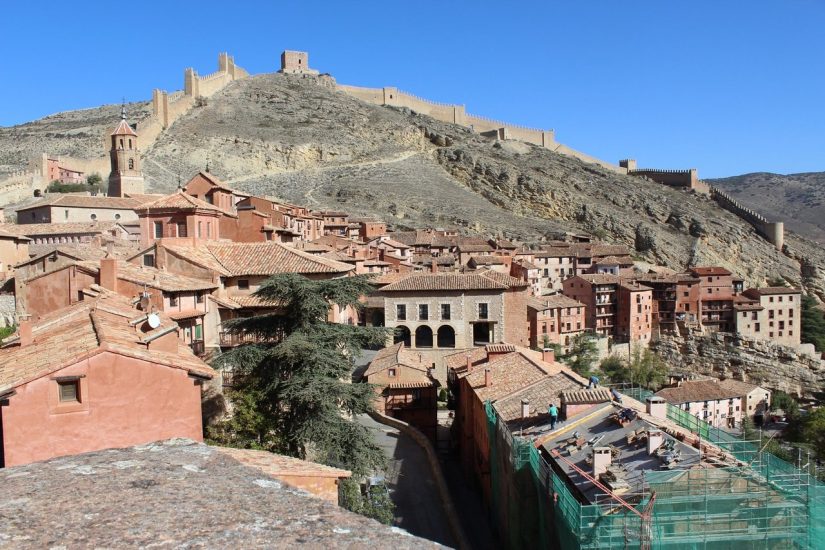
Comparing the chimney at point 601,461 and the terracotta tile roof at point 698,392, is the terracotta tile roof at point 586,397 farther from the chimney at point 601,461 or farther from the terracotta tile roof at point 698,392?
the terracotta tile roof at point 698,392

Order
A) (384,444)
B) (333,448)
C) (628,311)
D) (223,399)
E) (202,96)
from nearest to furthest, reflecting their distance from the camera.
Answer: (333,448)
(223,399)
(384,444)
(628,311)
(202,96)

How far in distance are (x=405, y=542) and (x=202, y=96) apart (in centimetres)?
12655

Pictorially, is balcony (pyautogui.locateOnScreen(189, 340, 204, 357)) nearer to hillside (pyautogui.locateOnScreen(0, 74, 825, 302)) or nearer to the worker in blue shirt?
the worker in blue shirt

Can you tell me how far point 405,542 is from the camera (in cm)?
412

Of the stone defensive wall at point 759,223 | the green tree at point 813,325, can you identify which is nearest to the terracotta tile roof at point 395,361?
the green tree at point 813,325

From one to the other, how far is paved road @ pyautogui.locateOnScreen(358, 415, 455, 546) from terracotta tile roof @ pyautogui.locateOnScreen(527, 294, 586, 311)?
30.8m

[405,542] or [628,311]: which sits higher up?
[405,542]

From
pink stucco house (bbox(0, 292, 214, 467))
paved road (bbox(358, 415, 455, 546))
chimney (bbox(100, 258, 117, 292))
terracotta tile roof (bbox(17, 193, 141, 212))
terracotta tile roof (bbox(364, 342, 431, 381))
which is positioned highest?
terracotta tile roof (bbox(17, 193, 141, 212))

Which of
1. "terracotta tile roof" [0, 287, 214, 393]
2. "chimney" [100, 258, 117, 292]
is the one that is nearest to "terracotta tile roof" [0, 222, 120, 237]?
"chimney" [100, 258, 117, 292]

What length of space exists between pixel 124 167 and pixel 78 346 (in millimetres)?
70233

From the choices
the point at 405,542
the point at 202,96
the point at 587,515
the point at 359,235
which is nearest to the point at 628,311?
the point at 359,235

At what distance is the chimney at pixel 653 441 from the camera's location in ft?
43.8

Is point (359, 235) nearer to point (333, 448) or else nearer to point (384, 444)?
point (384, 444)

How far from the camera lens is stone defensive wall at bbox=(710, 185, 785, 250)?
10962 centimetres
